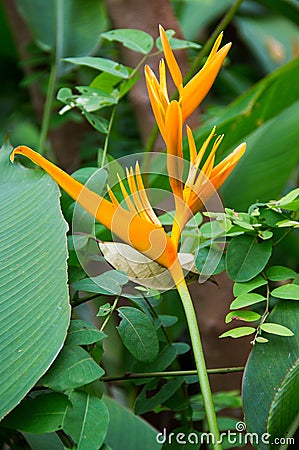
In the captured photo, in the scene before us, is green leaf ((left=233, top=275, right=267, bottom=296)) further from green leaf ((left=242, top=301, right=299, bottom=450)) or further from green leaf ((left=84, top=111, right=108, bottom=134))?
green leaf ((left=84, top=111, right=108, bottom=134))

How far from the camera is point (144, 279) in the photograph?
381 mm

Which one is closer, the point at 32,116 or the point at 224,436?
the point at 224,436

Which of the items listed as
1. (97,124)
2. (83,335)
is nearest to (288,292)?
(83,335)

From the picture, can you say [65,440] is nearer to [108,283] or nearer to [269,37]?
[108,283]

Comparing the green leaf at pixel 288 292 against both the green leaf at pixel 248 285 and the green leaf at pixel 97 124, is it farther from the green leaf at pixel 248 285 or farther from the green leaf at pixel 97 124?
the green leaf at pixel 97 124

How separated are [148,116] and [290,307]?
2.07 ft

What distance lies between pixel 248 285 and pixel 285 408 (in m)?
0.08

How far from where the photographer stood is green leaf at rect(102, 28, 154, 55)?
58 cm

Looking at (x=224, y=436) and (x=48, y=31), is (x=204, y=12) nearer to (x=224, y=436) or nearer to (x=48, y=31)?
(x=48, y=31)

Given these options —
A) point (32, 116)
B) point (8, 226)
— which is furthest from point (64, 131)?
point (8, 226)

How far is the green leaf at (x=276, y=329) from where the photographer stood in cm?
36

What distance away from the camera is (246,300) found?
0.38 metres

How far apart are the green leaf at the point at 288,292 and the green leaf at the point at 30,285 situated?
0.42 ft

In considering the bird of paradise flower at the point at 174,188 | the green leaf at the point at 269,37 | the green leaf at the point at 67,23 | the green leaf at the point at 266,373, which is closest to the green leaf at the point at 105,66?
the bird of paradise flower at the point at 174,188
